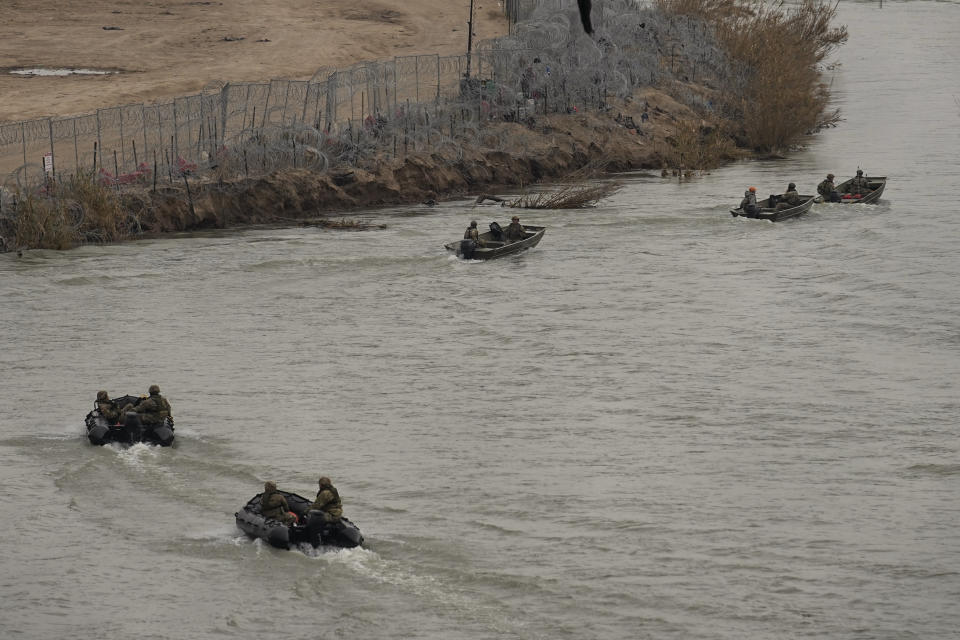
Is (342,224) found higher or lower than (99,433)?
higher

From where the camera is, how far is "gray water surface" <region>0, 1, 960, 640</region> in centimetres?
2411

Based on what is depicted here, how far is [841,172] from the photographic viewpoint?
2518 inches

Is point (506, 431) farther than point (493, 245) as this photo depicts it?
No

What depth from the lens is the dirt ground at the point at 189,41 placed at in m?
69.2

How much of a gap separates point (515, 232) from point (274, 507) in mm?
24835

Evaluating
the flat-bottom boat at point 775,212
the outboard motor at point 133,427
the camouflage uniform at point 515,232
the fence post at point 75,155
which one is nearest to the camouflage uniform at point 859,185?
the flat-bottom boat at point 775,212

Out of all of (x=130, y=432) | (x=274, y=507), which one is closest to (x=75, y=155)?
(x=130, y=432)

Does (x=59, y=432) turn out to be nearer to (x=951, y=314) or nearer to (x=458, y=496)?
(x=458, y=496)

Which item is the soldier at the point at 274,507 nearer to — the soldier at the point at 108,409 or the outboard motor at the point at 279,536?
the outboard motor at the point at 279,536

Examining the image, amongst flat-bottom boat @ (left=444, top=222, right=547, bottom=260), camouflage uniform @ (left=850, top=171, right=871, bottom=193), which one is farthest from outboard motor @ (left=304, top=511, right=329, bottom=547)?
camouflage uniform @ (left=850, top=171, right=871, bottom=193)

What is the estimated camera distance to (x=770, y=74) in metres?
73.9

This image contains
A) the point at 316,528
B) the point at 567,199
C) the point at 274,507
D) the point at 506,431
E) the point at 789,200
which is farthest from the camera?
the point at 567,199

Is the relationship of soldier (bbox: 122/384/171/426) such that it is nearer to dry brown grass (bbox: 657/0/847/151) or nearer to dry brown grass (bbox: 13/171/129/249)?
dry brown grass (bbox: 13/171/129/249)

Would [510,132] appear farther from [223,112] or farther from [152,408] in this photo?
[152,408]
